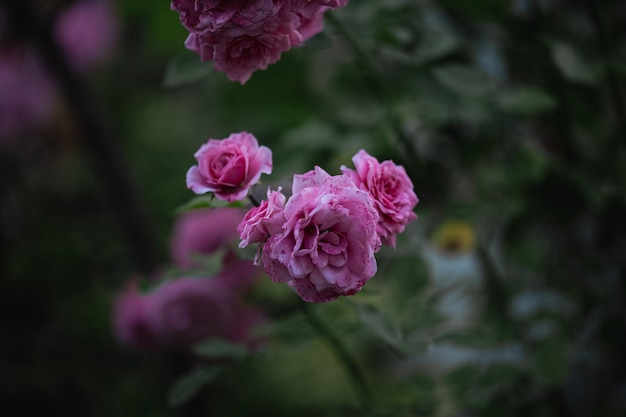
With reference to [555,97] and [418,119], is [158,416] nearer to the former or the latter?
[418,119]

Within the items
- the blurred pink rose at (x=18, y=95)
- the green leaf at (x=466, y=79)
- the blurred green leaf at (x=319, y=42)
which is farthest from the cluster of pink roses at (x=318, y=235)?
the blurred pink rose at (x=18, y=95)

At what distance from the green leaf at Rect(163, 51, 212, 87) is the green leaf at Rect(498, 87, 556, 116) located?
14.5 inches

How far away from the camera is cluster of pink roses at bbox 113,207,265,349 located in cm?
102

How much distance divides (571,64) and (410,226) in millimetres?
282

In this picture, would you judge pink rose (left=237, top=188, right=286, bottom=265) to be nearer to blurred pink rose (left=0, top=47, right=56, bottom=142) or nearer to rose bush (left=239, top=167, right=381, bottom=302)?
rose bush (left=239, top=167, right=381, bottom=302)

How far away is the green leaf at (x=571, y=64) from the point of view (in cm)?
79

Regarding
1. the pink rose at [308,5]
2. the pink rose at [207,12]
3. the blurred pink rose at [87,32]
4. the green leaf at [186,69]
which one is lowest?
the blurred pink rose at [87,32]

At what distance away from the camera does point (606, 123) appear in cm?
104

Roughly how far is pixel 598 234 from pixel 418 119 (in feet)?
1.04

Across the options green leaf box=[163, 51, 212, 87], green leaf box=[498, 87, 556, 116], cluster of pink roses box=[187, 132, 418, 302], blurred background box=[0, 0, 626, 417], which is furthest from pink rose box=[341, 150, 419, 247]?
green leaf box=[498, 87, 556, 116]

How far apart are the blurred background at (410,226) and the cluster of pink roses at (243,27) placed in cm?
14

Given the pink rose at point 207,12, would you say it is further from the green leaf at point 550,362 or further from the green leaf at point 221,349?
the green leaf at point 550,362

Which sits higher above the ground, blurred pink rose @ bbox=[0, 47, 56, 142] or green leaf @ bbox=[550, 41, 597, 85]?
blurred pink rose @ bbox=[0, 47, 56, 142]

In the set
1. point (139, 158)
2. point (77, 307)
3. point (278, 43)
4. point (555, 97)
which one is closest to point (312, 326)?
point (278, 43)
